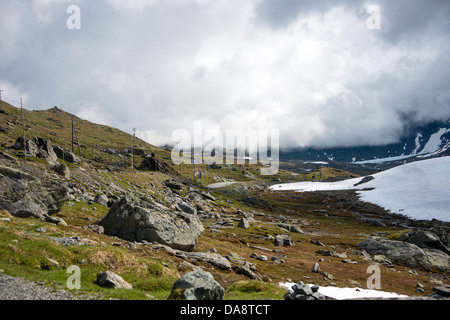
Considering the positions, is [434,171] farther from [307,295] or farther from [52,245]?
[52,245]

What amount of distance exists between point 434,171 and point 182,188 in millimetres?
139899

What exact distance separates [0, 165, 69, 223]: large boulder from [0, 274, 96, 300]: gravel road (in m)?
19.6

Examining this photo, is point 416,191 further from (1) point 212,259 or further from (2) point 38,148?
(2) point 38,148

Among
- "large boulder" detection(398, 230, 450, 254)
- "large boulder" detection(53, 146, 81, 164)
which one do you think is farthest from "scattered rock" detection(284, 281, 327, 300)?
"large boulder" detection(53, 146, 81, 164)

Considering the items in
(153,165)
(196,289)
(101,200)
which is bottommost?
(196,289)

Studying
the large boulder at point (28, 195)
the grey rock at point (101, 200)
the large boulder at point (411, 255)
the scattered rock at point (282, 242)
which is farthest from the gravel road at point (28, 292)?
the large boulder at point (411, 255)

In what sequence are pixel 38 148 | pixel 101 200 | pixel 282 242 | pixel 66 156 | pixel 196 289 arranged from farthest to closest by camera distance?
pixel 66 156 < pixel 38 148 < pixel 282 242 < pixel 101 200 < pixel 196 289

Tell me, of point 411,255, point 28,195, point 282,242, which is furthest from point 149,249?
point 411,255

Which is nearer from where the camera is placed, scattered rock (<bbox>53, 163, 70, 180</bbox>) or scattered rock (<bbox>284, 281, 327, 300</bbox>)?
scattered rock (<bbox>284, 281, 327, 300</bbox>)

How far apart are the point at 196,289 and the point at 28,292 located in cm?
935

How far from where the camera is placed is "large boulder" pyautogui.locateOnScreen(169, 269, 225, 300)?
47.5ft

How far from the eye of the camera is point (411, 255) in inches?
2012

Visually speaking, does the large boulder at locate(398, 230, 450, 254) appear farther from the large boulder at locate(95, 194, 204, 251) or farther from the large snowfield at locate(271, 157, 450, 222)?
the large boulder at locate(95, 194, 204, 251)

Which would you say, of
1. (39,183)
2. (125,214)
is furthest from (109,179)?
(125,214)
